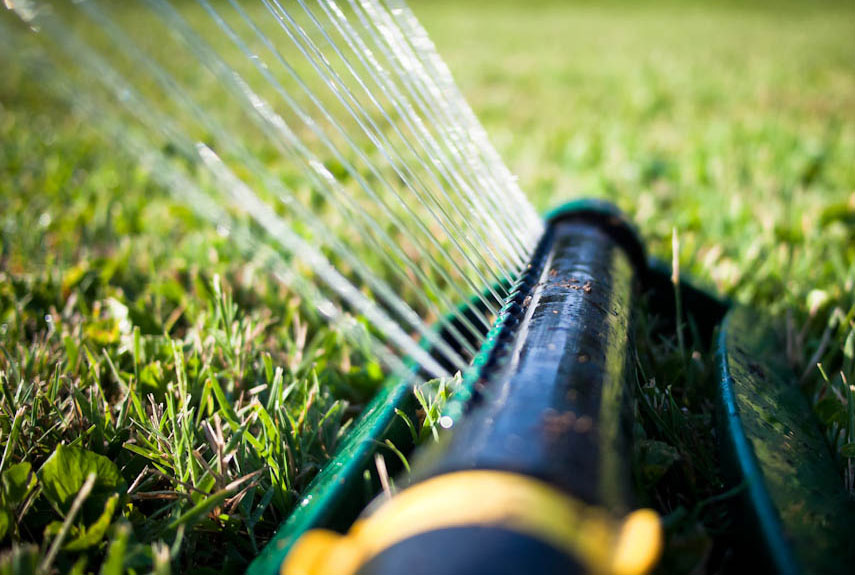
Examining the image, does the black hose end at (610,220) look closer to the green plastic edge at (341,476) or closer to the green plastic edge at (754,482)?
the green plastic edge at (754,482)

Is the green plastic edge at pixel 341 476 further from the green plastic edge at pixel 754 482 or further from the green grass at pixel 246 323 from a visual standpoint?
the green plastic edge at pixel 754 482

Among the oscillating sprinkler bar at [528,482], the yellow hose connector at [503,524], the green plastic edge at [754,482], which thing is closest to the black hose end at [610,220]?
the green plastic edge at [754,482]

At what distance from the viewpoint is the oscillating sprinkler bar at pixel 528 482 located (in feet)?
1.80

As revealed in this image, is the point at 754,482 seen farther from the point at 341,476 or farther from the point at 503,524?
the point at 341,476

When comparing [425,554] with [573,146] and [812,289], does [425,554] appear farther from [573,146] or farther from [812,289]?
[573,146]

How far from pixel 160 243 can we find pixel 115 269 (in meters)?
0.23

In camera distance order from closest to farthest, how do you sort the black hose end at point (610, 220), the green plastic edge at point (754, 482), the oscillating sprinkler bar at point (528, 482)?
the oscillating sprinkler bar at point (528, 482)
the green plastic edge at point (754, 482)
the black hose end at point (610, 220)

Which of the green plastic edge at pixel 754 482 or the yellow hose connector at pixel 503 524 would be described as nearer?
the yellow hose connector at pixel 503 524

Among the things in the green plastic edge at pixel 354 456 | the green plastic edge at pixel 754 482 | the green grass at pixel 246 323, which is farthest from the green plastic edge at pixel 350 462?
the green plastic edge at pixel 754 482

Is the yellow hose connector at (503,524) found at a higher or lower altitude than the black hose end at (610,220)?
higher

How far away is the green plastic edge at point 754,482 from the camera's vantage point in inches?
27.5

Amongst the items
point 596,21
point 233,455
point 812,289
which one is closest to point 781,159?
point 812,289

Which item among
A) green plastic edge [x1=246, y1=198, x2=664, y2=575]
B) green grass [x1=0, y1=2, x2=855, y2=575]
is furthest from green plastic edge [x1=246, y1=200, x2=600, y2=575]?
green grass [x1=0, y1=2, x2=855, y2=575]

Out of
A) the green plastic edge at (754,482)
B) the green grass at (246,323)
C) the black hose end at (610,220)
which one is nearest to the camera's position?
the green plastic edge at (754,482)
